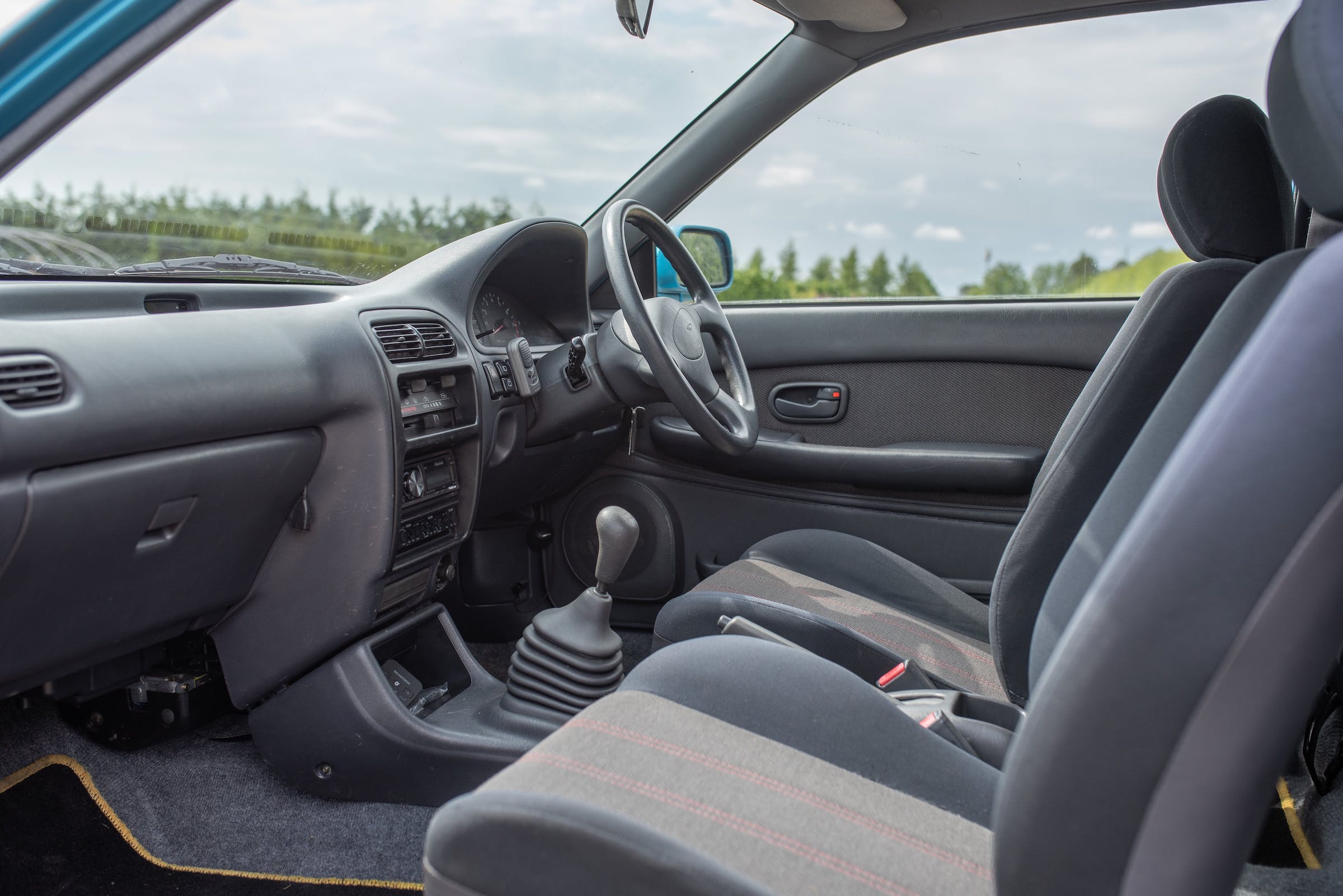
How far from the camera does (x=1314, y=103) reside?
0.76m

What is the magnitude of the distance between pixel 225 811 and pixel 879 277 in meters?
1.80

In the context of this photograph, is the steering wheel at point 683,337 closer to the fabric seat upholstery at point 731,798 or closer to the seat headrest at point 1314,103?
the fabric seat upholstery at point 731,798

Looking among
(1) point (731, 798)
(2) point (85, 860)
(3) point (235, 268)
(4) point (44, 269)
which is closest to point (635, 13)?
(3) point (235, 268)

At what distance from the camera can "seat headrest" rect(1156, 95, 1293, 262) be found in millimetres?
1164

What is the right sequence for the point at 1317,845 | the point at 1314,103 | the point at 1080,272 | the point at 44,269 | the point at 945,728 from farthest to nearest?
the point at 1080,272
the point at 44,269
the point at 1317,845
the point at 945,728
the point at 1314,103

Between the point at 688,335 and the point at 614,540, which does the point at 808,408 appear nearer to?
the point at 688,335

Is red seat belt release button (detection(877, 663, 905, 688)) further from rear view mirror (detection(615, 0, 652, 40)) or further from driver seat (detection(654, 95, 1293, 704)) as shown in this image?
rear view mirror (detection(615, 0, 652, 40))

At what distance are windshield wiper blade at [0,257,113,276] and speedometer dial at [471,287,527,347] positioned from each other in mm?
A: 640

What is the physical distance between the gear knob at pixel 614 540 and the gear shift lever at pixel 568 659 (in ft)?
0.25

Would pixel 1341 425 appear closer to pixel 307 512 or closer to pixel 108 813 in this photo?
pixel 307 512

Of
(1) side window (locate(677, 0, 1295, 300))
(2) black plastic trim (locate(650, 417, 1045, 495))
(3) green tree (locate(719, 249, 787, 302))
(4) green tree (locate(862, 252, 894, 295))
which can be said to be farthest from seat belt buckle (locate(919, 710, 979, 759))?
(3) green tree (locate(719, 249, 787, 302))

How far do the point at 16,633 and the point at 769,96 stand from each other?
184 cm

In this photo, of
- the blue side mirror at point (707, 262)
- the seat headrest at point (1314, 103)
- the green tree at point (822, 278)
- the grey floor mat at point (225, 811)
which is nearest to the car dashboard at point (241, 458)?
the grey floor mat at point (225, 811)

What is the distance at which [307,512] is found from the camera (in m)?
1.63
